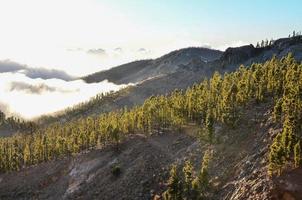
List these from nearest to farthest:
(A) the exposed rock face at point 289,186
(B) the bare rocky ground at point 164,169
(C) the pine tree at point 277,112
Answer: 1. (A) the exposed rock face at point 289,186
2. (B) the bare rocky ground at point 164,169
3. (C) the pine tree at point 277,112

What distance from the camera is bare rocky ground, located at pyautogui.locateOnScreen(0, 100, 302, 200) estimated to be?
330ft

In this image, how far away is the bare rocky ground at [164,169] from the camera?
100688mm

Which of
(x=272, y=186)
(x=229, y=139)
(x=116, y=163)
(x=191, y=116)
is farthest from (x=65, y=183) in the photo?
(x=272, y=186)

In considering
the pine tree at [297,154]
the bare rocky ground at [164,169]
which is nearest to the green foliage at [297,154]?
the pine tree at [297,154]

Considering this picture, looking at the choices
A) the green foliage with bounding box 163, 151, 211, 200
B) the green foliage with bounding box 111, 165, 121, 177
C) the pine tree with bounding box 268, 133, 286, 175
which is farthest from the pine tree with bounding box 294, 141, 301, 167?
the green foliage with bounding box 111, 165, 121, 177

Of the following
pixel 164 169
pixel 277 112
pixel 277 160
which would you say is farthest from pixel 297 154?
pixel 164 169

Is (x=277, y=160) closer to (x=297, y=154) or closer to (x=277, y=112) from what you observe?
(x=297, y=154)

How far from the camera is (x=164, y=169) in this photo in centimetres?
14212

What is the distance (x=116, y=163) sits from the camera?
168125 millimetres

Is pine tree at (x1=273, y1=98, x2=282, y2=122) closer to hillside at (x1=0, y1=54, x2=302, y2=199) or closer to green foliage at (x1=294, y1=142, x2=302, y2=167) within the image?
hillside at (x1=0, y1=54, x2=302, y2=199)

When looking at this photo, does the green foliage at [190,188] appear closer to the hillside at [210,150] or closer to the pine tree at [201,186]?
the pine tree at [201,186]

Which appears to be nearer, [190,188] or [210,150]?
[190,188]

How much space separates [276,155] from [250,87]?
234 ft

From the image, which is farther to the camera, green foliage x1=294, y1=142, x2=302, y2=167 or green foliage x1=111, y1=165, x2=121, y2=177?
green foliage x1=111, y1=165, x2=121, y2=177
